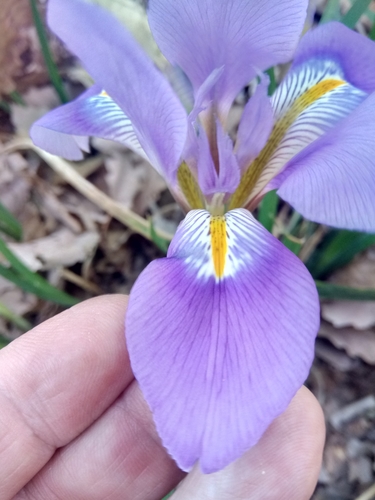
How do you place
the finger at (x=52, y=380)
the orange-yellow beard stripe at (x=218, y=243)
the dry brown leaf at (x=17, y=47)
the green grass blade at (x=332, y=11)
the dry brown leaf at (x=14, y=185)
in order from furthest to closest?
the dry brown leaf at (x=17, y=47) < the dry brown leaf at (x=14, y=185) < the green grass blade at (x=332, y=11) < the finger at (x=52, y=380) < the orange-yellow beard stripe at (x=218, y=243)

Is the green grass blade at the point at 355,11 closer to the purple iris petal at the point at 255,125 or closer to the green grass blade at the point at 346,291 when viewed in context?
the purple iris petal at the point at 255,125

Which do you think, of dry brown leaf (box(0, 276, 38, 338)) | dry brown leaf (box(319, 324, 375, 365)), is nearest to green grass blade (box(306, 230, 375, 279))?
dry brown leaf (box(319, 324, 375, 365))

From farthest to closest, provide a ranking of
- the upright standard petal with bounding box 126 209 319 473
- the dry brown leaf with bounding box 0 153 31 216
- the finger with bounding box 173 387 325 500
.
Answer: the dry brown leaf with bounding box 0 153 31 216
the finger with bounding box 173 387 325 500
the upright standard petal with bounding box 126 209 319 473

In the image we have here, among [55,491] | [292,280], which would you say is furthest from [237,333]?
[55,491]

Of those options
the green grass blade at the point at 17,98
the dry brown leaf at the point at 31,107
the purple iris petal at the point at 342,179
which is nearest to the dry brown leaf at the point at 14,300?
the dry brown leaf at the point at 31,107

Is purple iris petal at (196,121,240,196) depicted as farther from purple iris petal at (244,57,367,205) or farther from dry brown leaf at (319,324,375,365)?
Answer: dry brown leaf at (319,324,375,365)

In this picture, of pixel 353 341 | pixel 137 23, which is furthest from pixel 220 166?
pixel 137 23
